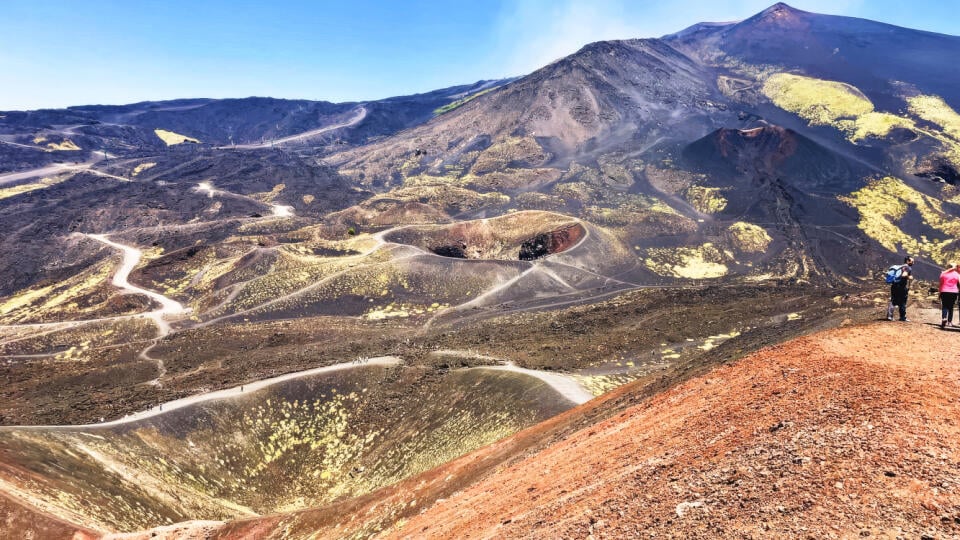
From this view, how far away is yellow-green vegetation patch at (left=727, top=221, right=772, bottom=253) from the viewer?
64.4 m

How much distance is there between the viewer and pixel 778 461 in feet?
24.3

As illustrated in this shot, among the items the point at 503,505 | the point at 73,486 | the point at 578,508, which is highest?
the point at 578,508

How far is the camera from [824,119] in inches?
4284

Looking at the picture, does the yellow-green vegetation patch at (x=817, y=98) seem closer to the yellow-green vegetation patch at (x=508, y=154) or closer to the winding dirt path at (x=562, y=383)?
the yellow-green vegetation patch at (x=508, y=154)

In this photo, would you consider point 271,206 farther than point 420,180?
No

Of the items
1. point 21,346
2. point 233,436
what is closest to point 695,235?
point 233,436

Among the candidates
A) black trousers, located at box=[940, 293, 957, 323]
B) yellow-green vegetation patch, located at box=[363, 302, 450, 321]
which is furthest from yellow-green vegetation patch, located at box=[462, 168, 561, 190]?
black trousers, located at box=[940, 293, 957, 323]

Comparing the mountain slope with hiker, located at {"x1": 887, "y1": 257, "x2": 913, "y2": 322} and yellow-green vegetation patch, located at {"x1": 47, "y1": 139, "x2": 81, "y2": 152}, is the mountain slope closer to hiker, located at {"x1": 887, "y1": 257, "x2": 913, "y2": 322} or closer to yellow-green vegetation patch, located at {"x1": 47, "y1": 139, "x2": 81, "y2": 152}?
yellow-green vegetation patch, located at {"x1": 47, "y1": 139, "x2": 81, "y2": 152}

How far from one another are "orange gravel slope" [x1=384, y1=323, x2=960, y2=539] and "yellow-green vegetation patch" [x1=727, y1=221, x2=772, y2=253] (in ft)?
192

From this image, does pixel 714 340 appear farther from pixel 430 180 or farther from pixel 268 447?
pixel 430 180

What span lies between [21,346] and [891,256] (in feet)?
333

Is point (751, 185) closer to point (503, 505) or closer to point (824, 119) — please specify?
point (824, 119)

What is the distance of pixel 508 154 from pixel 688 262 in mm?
71662

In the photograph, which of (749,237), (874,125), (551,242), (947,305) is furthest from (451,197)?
(874,125)
